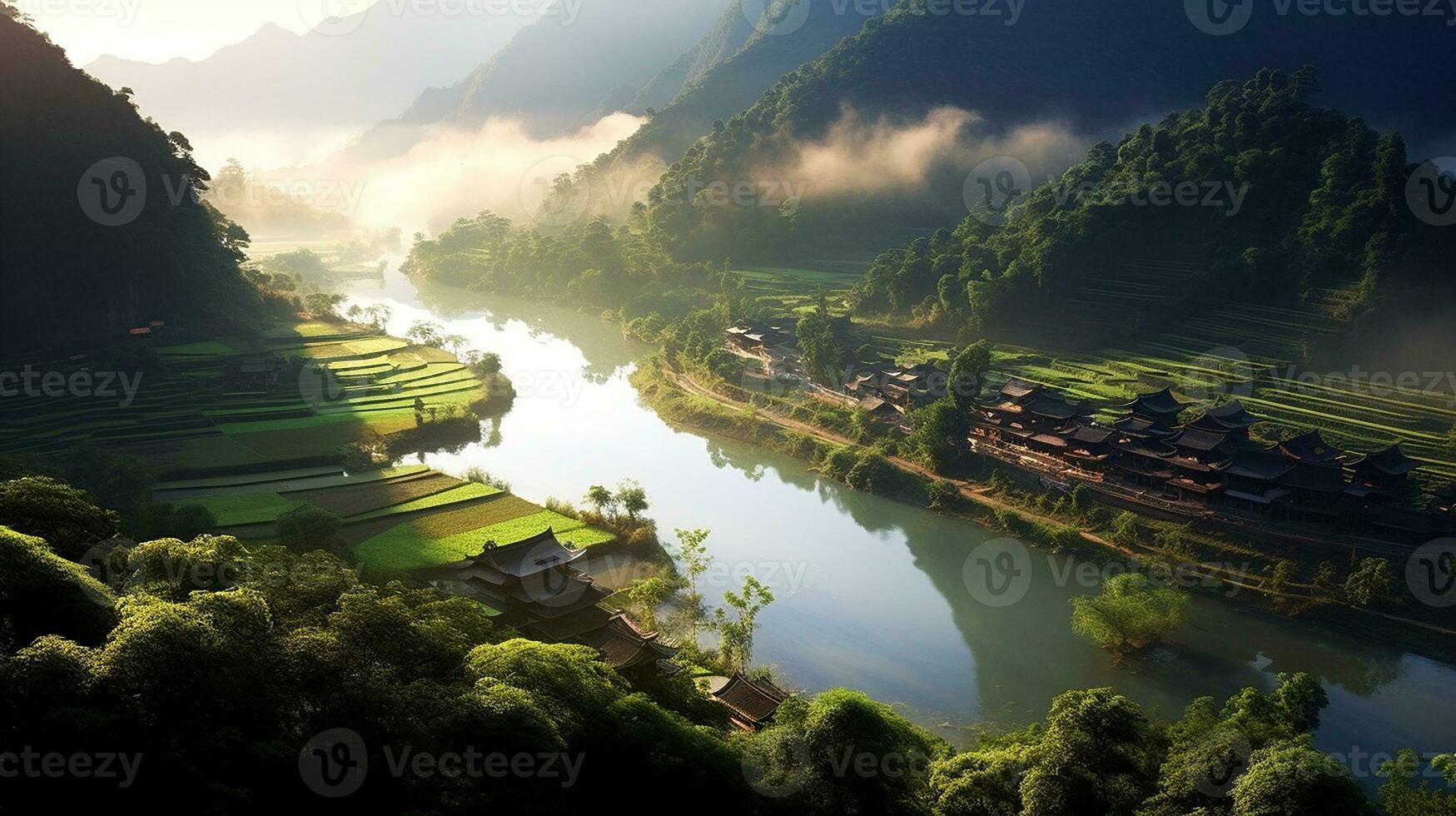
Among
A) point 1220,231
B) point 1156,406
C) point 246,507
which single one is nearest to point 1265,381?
point 1156,406

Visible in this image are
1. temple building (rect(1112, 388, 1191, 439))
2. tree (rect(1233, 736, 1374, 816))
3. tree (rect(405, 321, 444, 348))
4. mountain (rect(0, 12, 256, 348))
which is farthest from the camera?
tree (rect(405, 321, 444, 348))

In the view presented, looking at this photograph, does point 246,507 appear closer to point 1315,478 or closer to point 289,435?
point 289,435

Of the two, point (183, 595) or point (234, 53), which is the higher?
point (234, 53)

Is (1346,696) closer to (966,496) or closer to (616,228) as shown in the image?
(966,496)

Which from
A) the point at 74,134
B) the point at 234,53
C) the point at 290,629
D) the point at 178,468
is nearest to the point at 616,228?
the point at 74,134

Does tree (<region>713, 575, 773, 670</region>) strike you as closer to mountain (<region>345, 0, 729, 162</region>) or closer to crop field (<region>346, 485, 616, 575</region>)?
crop field (<region>346, 485, 616, 575</region>)

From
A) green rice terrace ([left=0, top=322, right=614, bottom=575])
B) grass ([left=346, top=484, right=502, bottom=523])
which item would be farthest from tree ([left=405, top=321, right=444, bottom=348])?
grass ([left=346, top=484, right=502, bottom=523])
